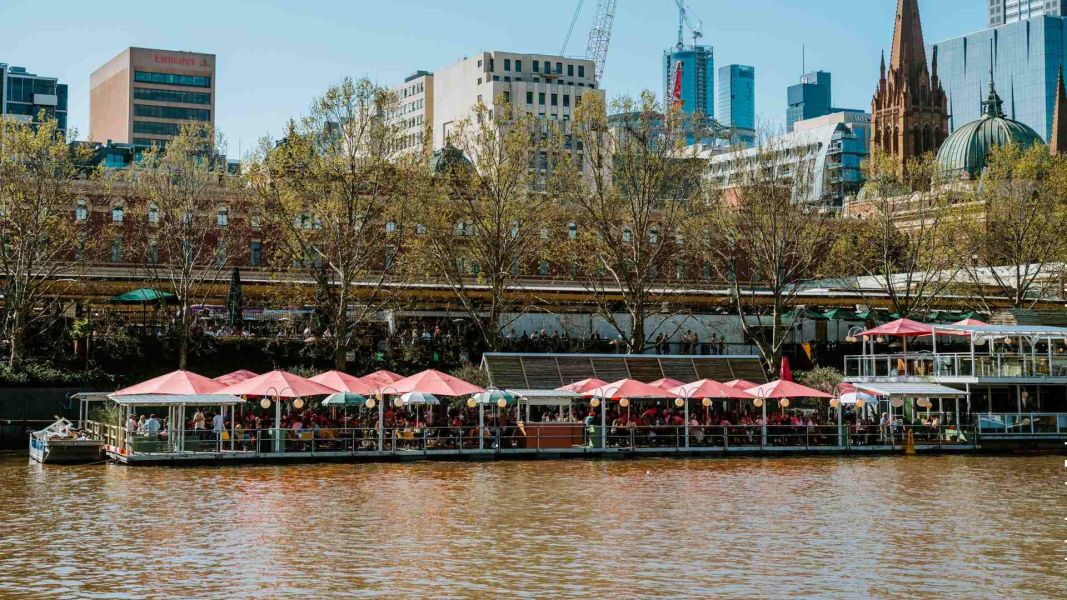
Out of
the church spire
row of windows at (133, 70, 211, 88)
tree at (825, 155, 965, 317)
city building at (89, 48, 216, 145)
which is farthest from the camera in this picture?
row of windows at (133, 70, 211, 88)

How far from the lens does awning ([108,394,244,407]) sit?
46.4 metres

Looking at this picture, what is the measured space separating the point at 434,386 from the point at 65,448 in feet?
44.9

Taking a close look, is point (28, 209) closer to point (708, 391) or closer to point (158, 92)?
point (708, 391)

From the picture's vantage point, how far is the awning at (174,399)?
4641 centimetres

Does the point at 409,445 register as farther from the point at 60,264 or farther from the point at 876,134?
the point at 876,134

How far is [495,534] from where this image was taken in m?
32.8

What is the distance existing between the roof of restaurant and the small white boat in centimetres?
1581

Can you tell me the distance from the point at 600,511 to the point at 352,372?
31.5 metres

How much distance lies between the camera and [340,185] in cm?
6400

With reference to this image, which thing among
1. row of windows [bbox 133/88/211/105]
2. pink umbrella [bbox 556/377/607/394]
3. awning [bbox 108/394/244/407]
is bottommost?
awning [bbox 108/394/244/407]

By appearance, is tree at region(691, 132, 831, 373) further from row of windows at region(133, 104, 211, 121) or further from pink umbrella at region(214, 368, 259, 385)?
row of windows at region(133, 104, 211, 121)

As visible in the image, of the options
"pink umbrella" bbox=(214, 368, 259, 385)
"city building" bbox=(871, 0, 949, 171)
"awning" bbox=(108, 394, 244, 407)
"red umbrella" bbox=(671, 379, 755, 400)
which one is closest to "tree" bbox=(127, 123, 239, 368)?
"pink umbrella" bbox=(214, 368, 259, 385)

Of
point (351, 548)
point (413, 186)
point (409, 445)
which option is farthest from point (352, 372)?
point (351, 548)

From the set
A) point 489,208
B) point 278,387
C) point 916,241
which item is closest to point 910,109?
point 916,241
